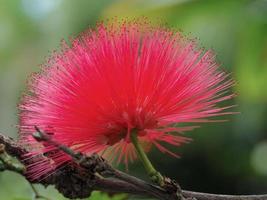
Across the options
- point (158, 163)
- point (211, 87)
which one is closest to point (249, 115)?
point (158, 163)

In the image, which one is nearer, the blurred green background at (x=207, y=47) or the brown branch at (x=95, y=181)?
the brown branch at (x=95, y=181)

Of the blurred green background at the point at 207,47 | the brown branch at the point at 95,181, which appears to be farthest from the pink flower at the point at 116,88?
the blurred green background at the point at 207,47

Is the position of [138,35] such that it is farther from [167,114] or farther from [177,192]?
[177,192]

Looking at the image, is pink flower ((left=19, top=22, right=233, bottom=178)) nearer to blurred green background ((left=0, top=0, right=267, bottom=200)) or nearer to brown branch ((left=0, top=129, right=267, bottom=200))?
brown branch ((left=0, top=129, right=267, bottom=200))

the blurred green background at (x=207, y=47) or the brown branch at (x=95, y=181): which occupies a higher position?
the blurred green background at (x=207, y=47)

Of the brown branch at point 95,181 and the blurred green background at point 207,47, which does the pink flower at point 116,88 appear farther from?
the blurred green background at point 207,47

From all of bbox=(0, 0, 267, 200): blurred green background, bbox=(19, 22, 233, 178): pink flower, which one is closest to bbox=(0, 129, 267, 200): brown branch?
bbox=(19, 22, 233, 178): pink flower
